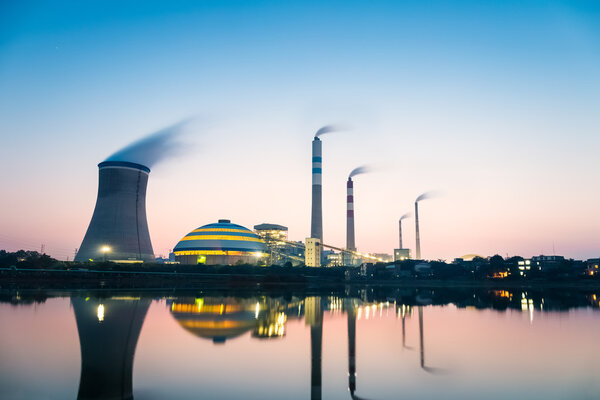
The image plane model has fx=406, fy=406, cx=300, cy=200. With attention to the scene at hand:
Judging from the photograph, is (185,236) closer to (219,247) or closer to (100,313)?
(219,247)

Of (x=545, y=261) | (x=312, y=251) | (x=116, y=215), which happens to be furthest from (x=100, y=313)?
(x=545, y=261)

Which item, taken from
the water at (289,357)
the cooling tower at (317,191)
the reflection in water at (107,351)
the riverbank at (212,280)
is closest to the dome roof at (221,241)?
Result: the cooling tower at (317,191)

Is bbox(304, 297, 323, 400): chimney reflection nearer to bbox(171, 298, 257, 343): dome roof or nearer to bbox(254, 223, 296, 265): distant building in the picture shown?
bbox(171, 298, 257, 343): dome roof

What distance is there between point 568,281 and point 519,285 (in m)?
8.95

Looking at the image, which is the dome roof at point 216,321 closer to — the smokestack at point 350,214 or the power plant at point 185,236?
the power plant at point 185,236

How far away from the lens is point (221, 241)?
3632 inches

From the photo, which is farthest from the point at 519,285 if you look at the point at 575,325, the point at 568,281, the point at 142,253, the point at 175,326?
the point at 175,326

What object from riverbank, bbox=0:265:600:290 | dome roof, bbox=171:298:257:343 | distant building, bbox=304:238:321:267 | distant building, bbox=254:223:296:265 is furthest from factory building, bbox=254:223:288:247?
dome roof, bbox=171:298:257:343

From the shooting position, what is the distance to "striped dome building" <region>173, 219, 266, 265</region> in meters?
91.0

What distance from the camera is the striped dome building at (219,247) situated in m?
91.0

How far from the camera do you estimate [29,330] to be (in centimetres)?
1708

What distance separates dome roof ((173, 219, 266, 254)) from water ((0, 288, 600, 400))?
69132mm

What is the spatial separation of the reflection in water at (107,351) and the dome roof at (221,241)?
68.7 m

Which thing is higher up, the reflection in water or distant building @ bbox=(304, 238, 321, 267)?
distant building @ bbox=(304, 238, 321, 267)
